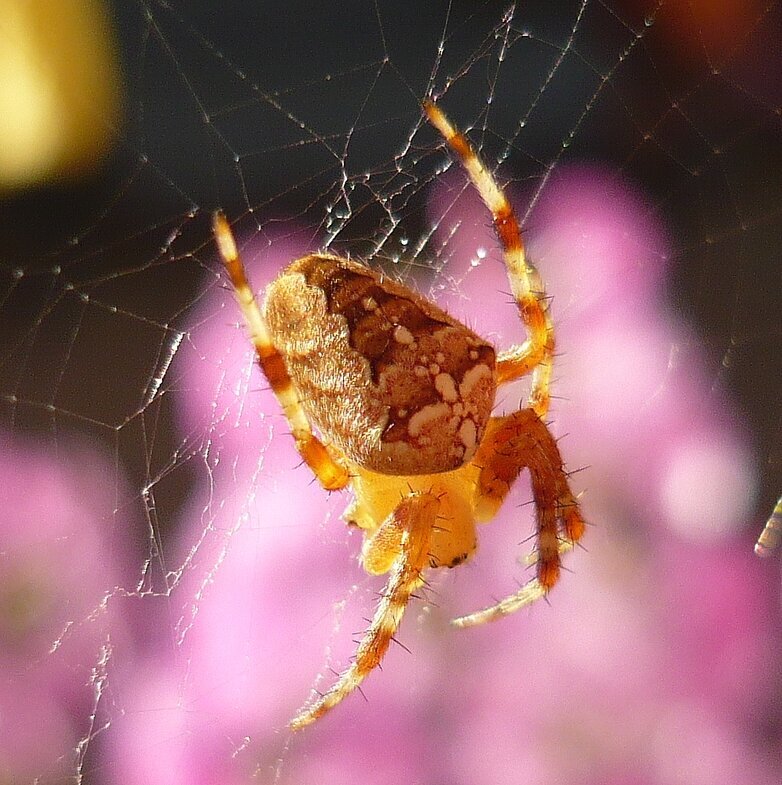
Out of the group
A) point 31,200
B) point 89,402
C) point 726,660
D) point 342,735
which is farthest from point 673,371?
point 31,200

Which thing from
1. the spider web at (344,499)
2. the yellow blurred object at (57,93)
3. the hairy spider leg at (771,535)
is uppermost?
the yellow blurred object at (57,93)

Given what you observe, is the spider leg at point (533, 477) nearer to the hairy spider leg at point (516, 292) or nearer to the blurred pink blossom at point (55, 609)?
the hairy spider leg at point (516, 292)

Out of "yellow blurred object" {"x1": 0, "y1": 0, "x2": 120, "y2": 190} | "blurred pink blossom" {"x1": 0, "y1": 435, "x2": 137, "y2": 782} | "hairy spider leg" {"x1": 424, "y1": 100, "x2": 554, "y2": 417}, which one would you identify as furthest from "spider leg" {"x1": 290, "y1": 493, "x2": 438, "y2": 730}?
"yellow blurred object" {"x1": 0, "y1": 0, "x2": 120, "y2": 190}

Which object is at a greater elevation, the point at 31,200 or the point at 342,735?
the point at 31,200

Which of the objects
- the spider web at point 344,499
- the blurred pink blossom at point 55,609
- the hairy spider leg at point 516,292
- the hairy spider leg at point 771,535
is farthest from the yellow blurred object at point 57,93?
the hairy spider leg at point 771,535

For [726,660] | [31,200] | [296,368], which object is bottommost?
[726,660]

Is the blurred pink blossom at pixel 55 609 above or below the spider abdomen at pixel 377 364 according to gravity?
below

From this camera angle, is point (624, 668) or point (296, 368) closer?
point (296, 368)

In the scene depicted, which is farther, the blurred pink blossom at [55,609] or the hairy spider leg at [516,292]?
the blurred pink blossom at [55,609]

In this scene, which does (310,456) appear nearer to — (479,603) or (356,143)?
(479,603)
